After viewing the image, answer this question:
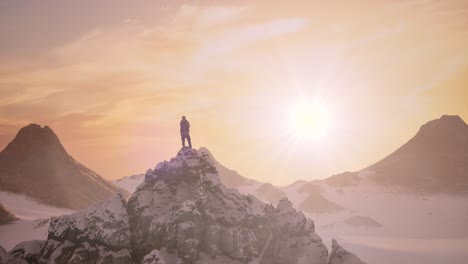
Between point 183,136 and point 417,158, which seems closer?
point 183,136

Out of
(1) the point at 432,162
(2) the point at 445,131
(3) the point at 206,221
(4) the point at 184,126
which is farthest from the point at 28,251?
(2) the point at 445,131

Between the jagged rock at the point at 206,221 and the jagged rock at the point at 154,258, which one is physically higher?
the jagged rock at the point at 206,221

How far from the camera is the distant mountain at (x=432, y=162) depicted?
12581 centimetres

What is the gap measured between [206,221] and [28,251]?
12.9 meters

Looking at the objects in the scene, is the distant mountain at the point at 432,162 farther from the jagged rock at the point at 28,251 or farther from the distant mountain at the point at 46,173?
the jagged rock at the point at 28,251

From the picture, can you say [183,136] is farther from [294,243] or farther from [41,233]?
[41,233]

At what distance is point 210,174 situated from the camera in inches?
1242

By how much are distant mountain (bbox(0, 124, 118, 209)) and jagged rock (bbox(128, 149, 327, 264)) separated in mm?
58998

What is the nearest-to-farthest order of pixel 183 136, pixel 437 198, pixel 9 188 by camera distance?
pixel 183 136
pixel 9 188
pixel 437 198

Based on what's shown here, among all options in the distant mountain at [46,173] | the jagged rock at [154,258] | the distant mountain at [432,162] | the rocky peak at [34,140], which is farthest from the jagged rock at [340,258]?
the distant mountain at [432,162]

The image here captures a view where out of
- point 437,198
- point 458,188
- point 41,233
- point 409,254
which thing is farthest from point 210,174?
point 458,188

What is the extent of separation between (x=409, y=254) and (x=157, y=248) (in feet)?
156

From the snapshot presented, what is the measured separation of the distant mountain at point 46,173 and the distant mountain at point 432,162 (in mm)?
95334

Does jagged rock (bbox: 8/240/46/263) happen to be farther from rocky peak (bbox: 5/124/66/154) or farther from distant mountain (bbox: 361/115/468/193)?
distant mountain (bbox: 361/115/468/193)
